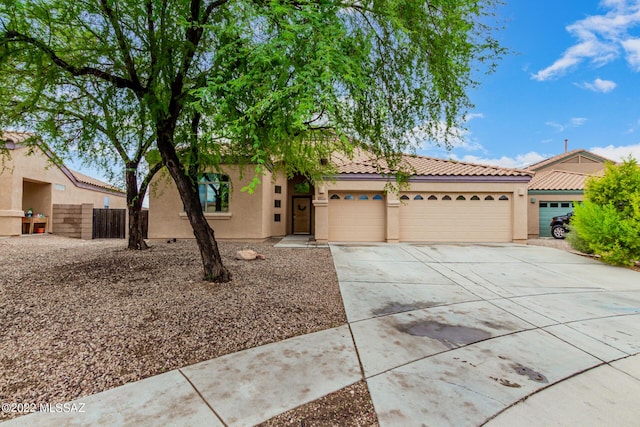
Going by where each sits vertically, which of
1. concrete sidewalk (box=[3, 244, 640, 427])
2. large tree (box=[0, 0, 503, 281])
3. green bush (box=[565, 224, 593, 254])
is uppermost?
large tree (box=[0, 0, 503, 281])

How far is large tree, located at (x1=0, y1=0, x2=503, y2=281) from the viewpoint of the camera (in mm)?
3312

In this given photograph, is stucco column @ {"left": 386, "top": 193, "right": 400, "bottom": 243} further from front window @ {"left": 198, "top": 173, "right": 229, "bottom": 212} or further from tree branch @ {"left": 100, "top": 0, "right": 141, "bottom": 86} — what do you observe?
tree branch @ {"left": 100, "top": 0, "right": 141, "bottom": 86}

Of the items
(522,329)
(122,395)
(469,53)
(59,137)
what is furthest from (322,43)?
(59,137)

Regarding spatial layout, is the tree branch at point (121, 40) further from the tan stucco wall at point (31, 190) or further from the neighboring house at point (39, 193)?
the neighboring house at point (39, 193)

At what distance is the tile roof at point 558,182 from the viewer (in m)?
18.3

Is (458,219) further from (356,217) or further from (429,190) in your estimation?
(356,217)

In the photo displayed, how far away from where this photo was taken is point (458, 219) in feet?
47.4

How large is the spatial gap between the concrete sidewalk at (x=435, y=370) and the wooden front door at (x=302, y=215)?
12.7 metres

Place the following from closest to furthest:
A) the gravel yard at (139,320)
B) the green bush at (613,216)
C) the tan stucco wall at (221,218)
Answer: the gravel yard at (139,320), the green bush at (613,216), the tan stucco wall at (221,218)

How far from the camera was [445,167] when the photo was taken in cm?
1548

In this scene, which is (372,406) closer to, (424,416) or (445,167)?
(424,416)

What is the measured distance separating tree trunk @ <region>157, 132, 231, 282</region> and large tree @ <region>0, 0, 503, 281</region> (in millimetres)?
22

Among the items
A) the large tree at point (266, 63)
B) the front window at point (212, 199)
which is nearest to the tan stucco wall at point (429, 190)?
the front window at point (212, 199)

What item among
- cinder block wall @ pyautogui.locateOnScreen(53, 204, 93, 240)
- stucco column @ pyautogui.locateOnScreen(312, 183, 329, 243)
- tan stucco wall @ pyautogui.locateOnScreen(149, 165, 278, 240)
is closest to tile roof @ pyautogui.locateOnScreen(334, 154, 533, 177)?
stucco column @ pyautogui.locateOnScreen(312, 183, 329, 243)
